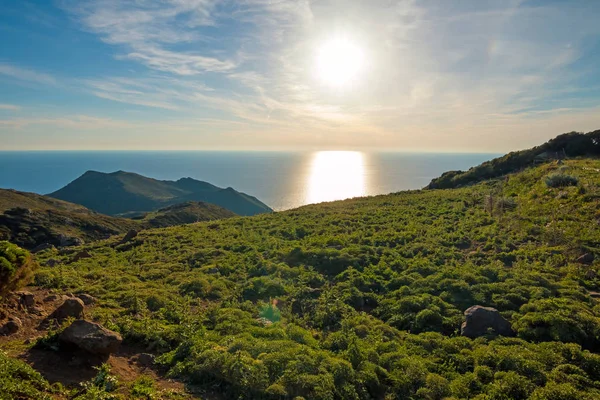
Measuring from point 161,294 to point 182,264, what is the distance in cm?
465

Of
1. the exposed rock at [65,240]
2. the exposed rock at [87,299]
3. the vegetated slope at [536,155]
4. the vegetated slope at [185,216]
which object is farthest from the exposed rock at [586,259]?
the vegetated slope at [185,216]

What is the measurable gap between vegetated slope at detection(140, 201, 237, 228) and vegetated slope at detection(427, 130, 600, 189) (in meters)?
55.7

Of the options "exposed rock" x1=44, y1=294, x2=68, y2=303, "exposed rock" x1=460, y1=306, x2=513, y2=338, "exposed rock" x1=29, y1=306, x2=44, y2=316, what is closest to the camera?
"exposed rock" x1=29, y1=306, x2=44, y2=316

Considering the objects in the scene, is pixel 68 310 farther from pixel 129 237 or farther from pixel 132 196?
pixel 132 196

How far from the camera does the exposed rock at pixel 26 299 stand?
9.63m

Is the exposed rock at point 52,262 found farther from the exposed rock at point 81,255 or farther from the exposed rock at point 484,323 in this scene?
the exposed rock at point 484,323

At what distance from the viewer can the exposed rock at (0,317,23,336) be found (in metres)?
8.30

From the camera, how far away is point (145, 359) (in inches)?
330

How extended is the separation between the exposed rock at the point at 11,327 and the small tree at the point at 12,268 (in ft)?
2.79

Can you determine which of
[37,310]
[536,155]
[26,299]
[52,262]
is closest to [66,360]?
[37,310]

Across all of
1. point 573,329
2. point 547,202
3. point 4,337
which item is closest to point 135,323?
point 4,337

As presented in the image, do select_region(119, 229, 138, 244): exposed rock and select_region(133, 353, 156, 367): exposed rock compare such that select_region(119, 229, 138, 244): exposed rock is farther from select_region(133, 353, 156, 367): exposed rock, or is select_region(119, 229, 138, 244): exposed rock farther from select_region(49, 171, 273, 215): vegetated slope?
select_region(49, 171, 273, 215): vegetated slope

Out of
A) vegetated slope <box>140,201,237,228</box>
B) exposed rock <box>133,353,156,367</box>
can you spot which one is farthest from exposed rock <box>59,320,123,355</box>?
vegetated slope <box>140,201,237,228</box>

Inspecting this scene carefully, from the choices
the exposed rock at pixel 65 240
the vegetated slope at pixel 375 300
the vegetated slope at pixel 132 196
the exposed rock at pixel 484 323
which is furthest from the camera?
the vegetated slope at pixel 132 196
